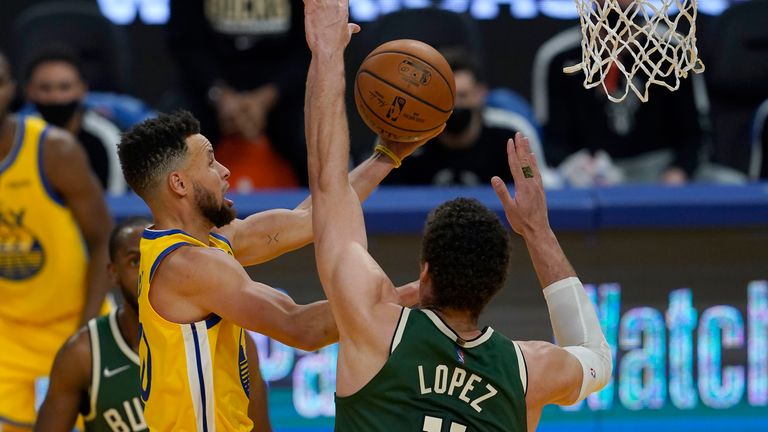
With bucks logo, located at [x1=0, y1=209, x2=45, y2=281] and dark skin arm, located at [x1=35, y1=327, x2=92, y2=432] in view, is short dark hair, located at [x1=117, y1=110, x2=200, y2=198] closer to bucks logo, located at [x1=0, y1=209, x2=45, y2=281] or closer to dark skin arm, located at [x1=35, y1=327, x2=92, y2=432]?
dark skin arm, located at [x1=35, y1=327, x2=92, y2=432]

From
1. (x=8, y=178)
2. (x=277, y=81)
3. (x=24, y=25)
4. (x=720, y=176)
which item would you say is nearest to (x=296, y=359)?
(x=8, y=178)

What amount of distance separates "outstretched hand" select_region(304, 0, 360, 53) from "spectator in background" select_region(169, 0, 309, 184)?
4653mm

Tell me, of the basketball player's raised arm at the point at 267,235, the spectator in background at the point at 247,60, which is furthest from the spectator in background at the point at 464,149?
the basketball player's raised arm at the point at 267,235

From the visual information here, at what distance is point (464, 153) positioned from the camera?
299 inches

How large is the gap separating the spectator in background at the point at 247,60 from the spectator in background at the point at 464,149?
3.46ft

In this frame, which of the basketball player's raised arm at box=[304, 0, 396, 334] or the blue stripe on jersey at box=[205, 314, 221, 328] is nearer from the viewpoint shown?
the basketball player's raised arm at box=[304, 0, 396, 334]

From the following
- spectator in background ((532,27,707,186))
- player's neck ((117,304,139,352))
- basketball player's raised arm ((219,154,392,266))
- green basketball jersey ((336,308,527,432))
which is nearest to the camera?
green basketball jersey ((336,308,527,432))

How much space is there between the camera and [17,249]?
6062 mm

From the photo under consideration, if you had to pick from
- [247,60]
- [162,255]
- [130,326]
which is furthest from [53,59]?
[162,255]

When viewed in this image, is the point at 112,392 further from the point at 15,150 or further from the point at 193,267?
the point at 15,150

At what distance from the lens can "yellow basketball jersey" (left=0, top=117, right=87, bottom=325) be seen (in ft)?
19.8

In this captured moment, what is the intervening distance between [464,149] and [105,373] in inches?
127

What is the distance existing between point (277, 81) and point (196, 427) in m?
4.83

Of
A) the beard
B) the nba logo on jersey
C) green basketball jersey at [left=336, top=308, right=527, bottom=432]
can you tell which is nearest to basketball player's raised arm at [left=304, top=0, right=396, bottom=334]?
green basketball jersey at [left=336, top=308, right=527, bottom=432]
